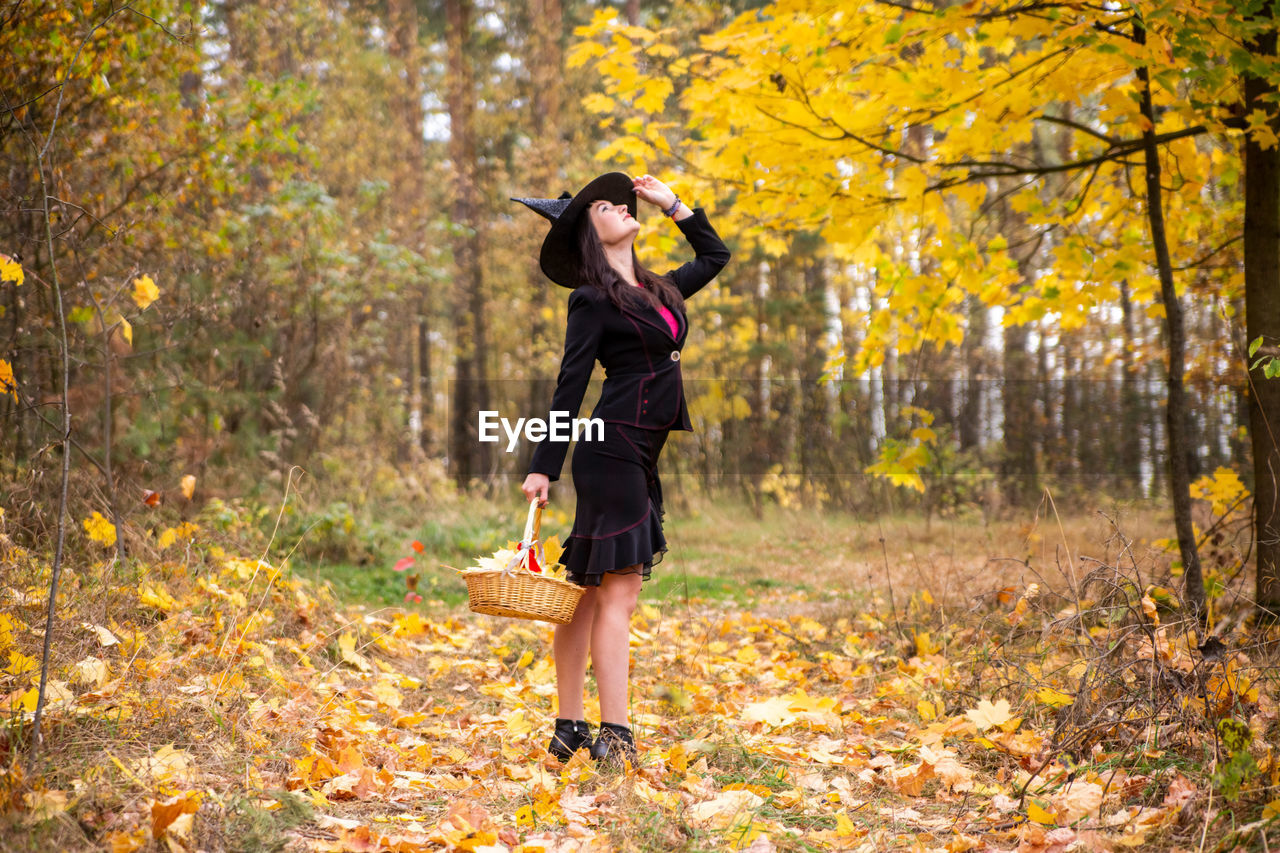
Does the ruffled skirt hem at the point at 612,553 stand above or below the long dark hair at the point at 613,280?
below

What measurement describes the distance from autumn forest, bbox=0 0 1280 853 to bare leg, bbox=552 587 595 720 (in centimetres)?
24

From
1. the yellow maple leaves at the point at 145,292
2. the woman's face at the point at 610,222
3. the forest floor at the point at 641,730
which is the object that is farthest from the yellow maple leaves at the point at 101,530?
the woman's face at the point at 610,222

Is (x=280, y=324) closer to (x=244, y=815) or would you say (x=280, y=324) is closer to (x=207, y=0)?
(x=207, y=0)

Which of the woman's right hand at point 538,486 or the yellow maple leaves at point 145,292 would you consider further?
the yellow maple leaves at point 145,292

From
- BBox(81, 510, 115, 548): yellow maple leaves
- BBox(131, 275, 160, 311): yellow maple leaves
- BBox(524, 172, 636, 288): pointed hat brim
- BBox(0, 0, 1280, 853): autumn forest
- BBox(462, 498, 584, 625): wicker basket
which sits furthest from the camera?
BBox(81, 510, 115, 548): yellow maple leaves

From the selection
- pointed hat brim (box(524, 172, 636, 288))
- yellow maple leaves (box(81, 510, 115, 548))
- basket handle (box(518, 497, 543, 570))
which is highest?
pointed hat brim (box(524, 172, 636, 288))

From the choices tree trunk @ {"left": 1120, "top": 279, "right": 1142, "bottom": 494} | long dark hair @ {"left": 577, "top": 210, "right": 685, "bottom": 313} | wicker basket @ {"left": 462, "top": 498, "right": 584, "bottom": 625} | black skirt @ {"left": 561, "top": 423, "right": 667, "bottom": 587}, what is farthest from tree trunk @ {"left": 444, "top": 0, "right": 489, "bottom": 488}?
wicker basket @ {"left": 462, "top": 498, "right": 584, "bottom": 625}

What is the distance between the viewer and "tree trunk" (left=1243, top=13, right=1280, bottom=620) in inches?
169

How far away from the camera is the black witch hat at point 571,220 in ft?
10.7

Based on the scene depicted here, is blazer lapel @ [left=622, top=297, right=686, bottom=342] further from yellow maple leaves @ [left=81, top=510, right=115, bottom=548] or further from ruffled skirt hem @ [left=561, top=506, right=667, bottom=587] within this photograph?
yellow maple leaves @ [left=81, top=510, right=115, bottom=548]

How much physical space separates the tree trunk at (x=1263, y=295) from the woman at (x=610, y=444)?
2.91m

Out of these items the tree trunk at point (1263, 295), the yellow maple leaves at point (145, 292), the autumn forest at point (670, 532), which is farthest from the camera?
the tree trunk at point (1263, 295)

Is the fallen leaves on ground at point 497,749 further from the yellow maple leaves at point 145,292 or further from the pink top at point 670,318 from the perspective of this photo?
the pink top at point 670,318

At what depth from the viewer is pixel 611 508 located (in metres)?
3.08
